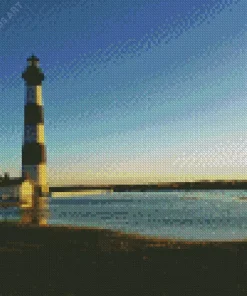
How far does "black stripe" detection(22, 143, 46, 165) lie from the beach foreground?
40.9 meters

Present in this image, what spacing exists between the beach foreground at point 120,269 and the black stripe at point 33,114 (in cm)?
4172

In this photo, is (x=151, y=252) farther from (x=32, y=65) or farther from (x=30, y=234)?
(x=32, y=65)

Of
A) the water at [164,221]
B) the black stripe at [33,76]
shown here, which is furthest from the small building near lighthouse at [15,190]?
the black stripe at [33,76]

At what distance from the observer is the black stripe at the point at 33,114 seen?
5477cm

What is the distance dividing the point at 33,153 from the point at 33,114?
13.5ft

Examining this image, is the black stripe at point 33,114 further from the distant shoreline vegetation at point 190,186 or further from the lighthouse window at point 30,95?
the distant shoreline vegetation at point 190,186

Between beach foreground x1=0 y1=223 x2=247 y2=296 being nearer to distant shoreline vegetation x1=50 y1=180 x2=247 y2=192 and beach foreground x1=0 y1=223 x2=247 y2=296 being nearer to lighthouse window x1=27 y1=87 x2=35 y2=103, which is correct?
lighthouse window x1=27 y1=87 x2=35 y2=103

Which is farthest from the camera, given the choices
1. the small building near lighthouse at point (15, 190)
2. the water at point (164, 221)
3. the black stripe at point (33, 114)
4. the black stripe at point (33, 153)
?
the black stripe at point (33, 114)

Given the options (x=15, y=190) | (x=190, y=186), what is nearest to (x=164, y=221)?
(x=15, y=190)

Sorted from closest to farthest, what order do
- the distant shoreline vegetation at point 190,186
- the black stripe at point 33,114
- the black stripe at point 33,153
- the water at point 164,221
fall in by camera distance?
1. the water at point 164,221
2. the black stripe at point 33,153
3. the black stripe at point 33,114
4. the distant shoreline vegetation at point 190,186

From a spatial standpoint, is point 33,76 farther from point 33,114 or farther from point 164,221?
point 164,221

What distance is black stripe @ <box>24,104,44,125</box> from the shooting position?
5477cm

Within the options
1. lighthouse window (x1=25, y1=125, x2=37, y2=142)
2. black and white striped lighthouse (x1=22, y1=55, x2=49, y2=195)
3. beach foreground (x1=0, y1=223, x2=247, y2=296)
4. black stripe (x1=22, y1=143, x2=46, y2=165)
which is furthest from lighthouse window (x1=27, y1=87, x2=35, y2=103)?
beach foreground (x1=0, y1=223, x2=247, y2=296)

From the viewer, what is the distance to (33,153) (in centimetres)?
5444
